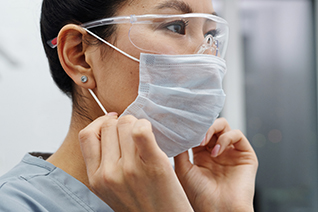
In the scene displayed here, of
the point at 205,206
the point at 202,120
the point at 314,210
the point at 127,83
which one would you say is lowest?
the point at 314,210

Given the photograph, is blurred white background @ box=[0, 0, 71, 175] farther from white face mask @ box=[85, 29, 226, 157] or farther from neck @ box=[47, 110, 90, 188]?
white face mask @ box=[85, 29, 226, 157]

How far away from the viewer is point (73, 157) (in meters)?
0.89

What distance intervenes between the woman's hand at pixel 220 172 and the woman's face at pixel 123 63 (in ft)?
1.29

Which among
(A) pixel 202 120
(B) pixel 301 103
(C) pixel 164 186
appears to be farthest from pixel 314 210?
(C) pixel 164 186

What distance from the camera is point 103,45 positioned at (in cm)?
82

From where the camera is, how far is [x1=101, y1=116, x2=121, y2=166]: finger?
65 cm

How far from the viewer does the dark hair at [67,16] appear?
2.73 feet

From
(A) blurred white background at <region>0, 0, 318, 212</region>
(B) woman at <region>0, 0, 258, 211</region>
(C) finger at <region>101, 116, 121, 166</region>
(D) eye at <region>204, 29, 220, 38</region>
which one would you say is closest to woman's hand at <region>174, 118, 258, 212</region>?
(B) woman at <region>0, 0, 258, 211</region>

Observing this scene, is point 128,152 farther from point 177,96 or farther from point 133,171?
point 177,96

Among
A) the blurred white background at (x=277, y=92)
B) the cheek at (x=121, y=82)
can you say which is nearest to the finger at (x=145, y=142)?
the cheek at (x=121, y=82)

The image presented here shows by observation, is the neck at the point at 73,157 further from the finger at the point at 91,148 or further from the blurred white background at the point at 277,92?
the blurred white background at the point at 277,92

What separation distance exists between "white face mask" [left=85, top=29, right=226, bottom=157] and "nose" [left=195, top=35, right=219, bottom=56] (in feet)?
0.09

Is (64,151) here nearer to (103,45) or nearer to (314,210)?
(103,45)

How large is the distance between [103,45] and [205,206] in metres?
0.67
